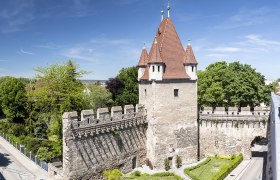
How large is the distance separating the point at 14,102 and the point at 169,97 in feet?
121

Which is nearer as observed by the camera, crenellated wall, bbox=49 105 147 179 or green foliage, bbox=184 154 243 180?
crenellated wall, bbox=49 105 147 179

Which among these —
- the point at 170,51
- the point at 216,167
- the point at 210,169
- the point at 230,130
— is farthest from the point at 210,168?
the point at 170,51

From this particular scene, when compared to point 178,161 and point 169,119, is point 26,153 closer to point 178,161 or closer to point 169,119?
point 169,119

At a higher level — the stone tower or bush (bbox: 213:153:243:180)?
the stone tower

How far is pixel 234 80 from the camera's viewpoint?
139 ft

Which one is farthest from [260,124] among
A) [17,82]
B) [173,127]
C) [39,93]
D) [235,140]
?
[17,82]

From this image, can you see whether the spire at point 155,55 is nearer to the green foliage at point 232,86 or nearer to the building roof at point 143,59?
the building roof at point 143,59

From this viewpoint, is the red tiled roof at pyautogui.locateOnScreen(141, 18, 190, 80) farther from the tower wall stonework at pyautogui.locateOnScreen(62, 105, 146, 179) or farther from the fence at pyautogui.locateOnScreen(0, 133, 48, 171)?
the fence at pyautogui.locateOnScreen(0, 133, 48, 171)

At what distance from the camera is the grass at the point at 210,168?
94.3ft

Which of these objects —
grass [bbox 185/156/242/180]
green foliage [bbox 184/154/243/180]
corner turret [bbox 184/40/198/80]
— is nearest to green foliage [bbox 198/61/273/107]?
green foliage [bbox 184/154/243/180]

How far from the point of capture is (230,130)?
34.1m

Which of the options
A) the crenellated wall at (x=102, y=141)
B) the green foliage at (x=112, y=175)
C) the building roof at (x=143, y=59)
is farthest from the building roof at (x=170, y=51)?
the green foliage at (x=112, y=175)

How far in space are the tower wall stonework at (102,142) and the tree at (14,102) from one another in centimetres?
3167

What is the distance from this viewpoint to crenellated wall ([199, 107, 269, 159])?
108ft
